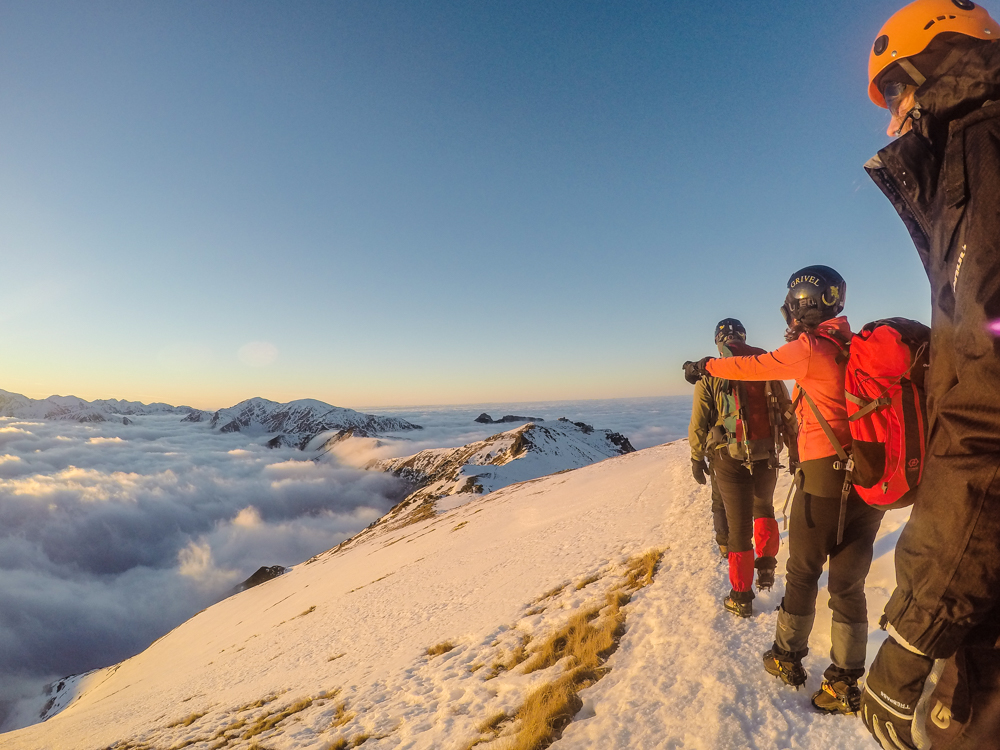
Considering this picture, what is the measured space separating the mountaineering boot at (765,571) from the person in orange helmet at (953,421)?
4.47m

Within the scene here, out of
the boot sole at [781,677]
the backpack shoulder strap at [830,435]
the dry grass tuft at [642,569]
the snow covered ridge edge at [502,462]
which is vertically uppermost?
the backpack shoulder strap at [830,435]

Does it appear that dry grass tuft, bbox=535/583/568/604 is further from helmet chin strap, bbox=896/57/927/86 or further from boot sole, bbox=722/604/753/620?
helmet chin strap, bbox=896/57/927/86

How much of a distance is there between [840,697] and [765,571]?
2417mm

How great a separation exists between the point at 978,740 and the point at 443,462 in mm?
174335

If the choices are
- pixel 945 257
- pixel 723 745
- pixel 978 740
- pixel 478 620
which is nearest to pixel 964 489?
pixel 945 257

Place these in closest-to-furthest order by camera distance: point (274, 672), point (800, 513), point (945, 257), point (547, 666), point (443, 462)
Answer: point (945, 257) → point (800, 513) → point (547, 666) → point (274, 672) → point (443, 462)

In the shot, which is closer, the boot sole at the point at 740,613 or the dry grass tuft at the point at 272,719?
the boot sole at the point at 740,613

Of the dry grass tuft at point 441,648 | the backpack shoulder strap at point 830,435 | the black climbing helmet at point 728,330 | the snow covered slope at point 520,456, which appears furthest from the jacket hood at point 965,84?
the snow covered slope at point 520,456

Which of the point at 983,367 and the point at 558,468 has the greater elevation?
the point at 983,367

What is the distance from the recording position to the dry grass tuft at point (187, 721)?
10.9 m

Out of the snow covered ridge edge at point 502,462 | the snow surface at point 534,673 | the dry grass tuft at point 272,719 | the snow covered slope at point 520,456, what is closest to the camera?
the snow surface at point 534,673

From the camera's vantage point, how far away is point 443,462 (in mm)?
170625

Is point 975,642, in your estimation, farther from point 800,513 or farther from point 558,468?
point 558,468

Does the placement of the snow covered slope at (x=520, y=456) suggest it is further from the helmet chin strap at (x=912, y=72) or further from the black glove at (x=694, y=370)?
the helmet chin strap at (x=912, y=72)
